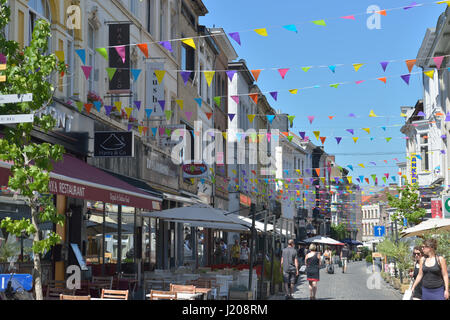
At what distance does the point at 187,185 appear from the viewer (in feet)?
99.4

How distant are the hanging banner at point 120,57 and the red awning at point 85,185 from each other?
11.3 feet

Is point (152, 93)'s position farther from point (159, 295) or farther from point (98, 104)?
point (159, 295)

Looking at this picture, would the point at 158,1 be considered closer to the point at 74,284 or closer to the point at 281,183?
the point at 74,284

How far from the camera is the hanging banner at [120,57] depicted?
1828cm

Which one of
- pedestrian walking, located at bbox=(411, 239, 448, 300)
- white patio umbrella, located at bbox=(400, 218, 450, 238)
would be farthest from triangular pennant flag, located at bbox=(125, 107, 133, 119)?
pedestrian walking, located at bbox=(411, 239, 448, 300)

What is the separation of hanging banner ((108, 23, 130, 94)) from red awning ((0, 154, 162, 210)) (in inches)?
135

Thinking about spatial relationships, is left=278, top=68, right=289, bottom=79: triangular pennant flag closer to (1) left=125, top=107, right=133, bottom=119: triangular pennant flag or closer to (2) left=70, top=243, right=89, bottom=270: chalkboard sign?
(1) left=125, top=107, right=133, bottom=119: triangular pennant flag

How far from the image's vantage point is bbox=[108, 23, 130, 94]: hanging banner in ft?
60.0

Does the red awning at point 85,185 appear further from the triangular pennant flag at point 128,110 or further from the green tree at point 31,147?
the triangular pennant flag at point 128,110

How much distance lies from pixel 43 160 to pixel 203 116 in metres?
25.8

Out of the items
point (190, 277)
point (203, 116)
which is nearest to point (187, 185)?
point (203, 116)

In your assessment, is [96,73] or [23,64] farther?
[96,73]

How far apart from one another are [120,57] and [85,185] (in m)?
6.88

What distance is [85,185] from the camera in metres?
12.3
